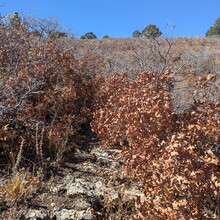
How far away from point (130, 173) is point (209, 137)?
1261 millimetres

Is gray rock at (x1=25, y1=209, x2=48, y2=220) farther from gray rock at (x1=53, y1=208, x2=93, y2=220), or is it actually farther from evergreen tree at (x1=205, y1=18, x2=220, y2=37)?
evergreen tree at (x1=205, y1=18, x2=220, y2=37)

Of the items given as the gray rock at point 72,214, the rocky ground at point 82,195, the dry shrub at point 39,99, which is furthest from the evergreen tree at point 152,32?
the gray rock at point 72,214

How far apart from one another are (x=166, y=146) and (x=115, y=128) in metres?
1.71

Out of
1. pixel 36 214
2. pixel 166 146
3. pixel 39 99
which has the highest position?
pixel 39 99

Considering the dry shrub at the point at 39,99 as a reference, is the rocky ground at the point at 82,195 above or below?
below

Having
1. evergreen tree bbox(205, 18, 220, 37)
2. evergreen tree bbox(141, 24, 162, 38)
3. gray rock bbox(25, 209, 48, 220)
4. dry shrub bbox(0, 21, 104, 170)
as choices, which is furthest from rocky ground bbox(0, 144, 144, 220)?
evergreen tree bbox(205, 18, 220, 37)

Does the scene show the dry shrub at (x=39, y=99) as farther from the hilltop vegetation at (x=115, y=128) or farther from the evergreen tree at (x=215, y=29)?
the evergreen tree at (x=215, y=29)

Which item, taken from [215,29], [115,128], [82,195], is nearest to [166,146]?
[82,195]

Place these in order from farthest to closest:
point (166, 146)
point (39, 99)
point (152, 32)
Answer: point (152, 32) < point (39, 99) < point (166, 146)

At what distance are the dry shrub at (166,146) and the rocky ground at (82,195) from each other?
35 cm

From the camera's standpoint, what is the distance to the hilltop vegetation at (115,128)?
12.3ft

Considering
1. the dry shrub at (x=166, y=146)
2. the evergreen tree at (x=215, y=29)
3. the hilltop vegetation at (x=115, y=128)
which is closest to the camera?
the dry shrub at (x=166, y=146)

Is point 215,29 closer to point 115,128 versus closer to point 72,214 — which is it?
point 115,128

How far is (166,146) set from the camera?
4371 millimetres
